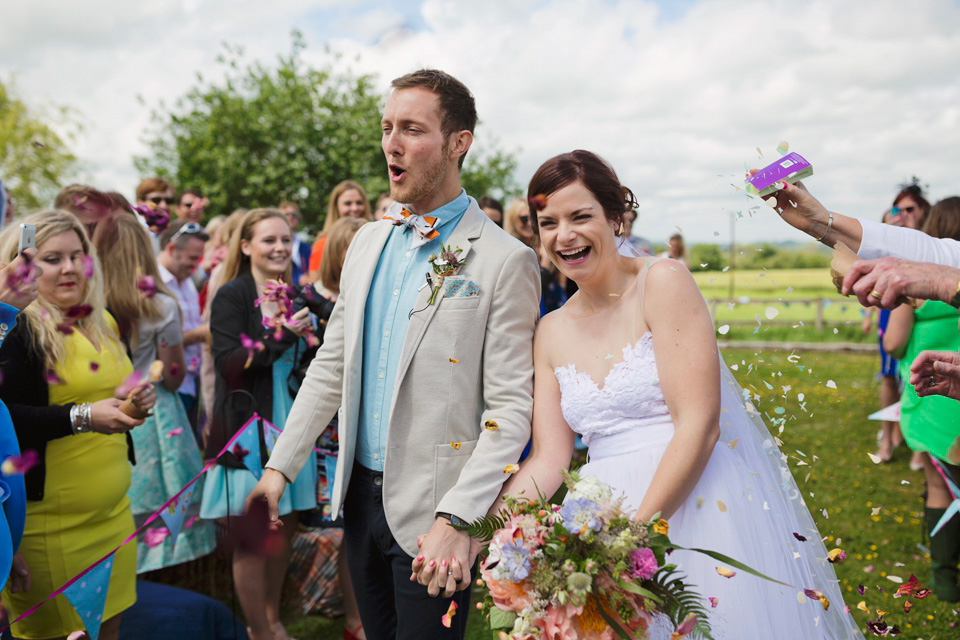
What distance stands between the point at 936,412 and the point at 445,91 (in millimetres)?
3530

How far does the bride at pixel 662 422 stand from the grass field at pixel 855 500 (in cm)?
18

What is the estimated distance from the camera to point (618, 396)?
7.82ft

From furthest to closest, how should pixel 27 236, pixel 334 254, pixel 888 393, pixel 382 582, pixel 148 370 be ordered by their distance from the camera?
pixel 888 393
pixel 334 254
pixel 148 370
pixel 27 236
pixel 382 582

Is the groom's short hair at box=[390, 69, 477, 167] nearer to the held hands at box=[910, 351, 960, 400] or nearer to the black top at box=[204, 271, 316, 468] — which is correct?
the held hands at box=[910, 351, 960, 400]

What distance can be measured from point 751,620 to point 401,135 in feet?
6.19

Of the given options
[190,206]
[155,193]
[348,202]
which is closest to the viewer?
[348,202]

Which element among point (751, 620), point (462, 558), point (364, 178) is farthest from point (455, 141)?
point (364, 178)

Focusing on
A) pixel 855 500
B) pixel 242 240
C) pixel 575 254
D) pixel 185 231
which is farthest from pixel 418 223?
pixel 855 500

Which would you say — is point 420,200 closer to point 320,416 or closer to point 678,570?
point 320,416

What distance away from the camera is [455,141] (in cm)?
252

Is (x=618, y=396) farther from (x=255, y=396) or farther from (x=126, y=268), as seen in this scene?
(x=126, y=268)

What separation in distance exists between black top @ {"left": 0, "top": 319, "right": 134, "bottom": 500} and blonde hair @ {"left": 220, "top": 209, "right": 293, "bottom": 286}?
1519mm

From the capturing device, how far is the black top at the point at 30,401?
2.87 metres

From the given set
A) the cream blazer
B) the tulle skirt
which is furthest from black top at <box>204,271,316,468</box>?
the tulle skirt
